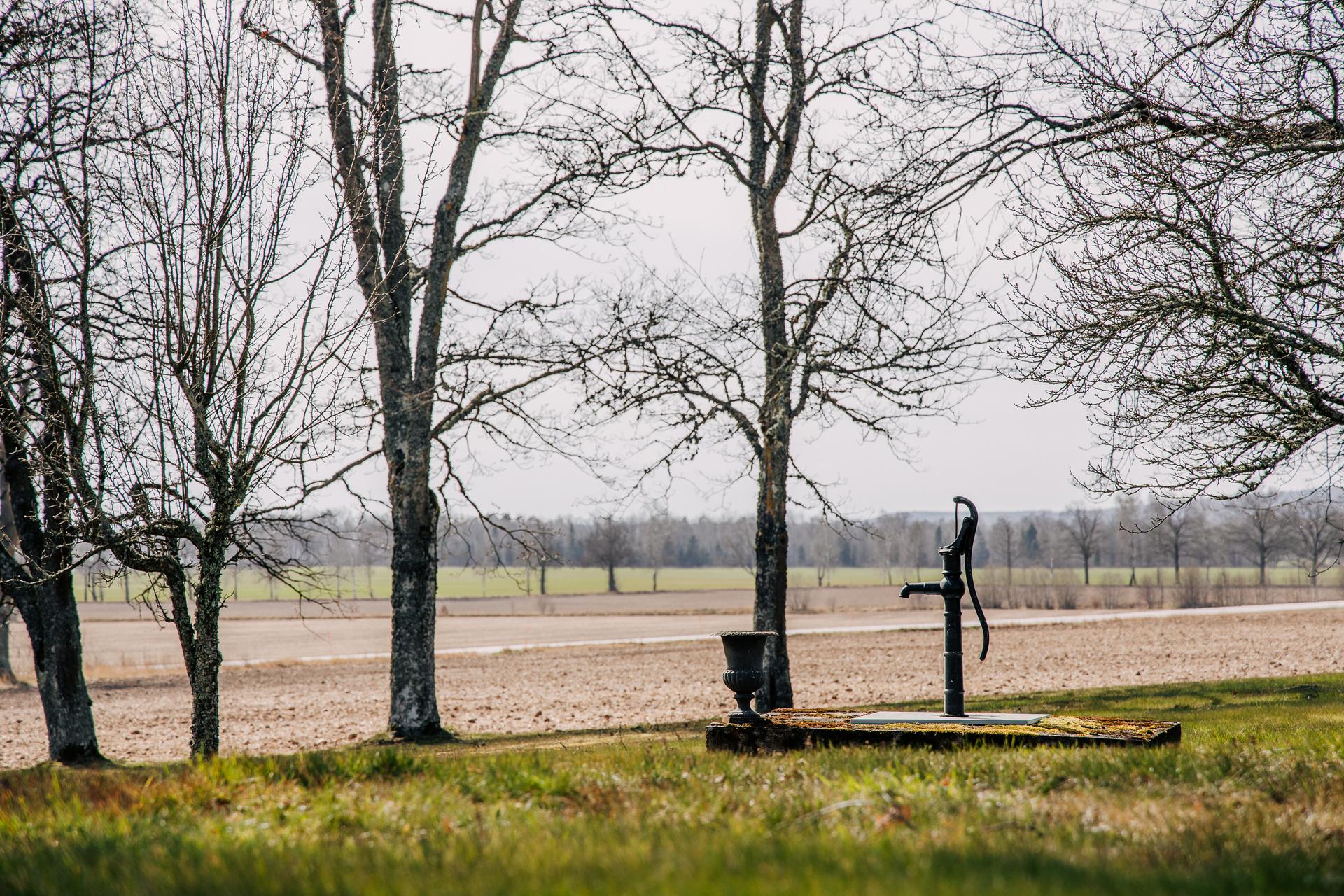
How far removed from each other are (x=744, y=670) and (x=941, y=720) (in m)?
1.50

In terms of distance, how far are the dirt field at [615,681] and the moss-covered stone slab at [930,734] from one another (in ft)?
30.6

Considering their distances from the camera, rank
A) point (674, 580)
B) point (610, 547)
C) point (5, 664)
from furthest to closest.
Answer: point (674, 580), point (610, 547), point (5, 664)

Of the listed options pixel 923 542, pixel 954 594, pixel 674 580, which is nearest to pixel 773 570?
pixel 954 594

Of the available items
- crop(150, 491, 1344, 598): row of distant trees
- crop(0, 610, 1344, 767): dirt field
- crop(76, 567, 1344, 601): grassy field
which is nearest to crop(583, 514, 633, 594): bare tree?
crop(150, 491, 1344, 598): row of distant trees

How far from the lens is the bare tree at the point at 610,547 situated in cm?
8750

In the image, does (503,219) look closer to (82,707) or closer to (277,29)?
(277,29)

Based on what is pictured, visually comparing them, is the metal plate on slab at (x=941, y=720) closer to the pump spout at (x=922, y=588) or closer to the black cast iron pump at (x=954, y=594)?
the black cast iron pump at (x=954, y=594)

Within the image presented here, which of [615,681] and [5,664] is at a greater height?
[615,681]

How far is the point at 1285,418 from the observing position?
36.2 feet

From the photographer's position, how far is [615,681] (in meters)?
24.4

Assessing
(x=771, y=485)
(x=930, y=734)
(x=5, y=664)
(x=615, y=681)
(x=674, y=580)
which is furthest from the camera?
(x=674, y=580)

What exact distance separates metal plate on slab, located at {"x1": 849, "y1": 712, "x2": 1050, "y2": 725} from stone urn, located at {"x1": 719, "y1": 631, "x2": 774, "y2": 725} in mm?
779

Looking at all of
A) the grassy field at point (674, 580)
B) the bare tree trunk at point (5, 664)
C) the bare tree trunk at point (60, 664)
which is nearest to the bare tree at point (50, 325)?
the bare tree trunk at point (60, 664)

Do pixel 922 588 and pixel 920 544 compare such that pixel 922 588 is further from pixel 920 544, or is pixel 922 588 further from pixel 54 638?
pixel 920 544
